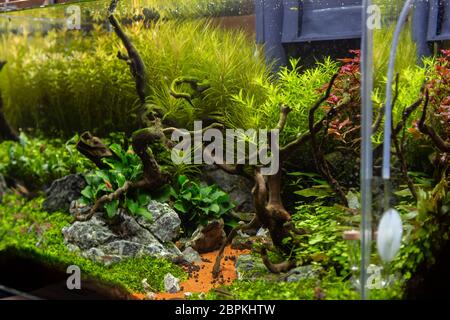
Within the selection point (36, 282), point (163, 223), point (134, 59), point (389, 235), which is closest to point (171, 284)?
point (163, 223)

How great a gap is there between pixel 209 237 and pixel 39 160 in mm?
1100

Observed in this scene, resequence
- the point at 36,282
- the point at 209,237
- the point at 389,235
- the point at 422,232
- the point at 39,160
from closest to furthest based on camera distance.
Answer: the point at 389,235
the point at 422,232
the point at 209,237
the point at 36,282
the point at 39,160

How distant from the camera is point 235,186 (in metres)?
2.31

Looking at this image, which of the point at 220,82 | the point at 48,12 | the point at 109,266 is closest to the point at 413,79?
the point at 220,82

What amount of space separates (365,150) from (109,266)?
1242mm

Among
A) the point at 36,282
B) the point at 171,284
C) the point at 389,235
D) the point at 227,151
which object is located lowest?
the point at 36,282

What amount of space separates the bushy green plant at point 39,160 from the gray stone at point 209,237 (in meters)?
0.77

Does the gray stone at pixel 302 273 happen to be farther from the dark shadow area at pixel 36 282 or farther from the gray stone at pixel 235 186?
the dark shadow area at pixel 36 282

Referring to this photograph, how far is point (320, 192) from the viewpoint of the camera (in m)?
2.11

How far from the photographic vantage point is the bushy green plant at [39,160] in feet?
9.10

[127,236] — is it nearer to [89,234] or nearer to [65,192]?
[89,234]

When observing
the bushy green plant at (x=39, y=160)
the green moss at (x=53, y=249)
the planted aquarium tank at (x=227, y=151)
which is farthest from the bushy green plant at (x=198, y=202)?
the bushy green plant at (x=39, y=160)

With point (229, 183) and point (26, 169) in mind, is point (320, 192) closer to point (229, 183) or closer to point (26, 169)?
point (229, 183)

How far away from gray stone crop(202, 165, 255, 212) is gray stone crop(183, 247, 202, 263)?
0.84ft
